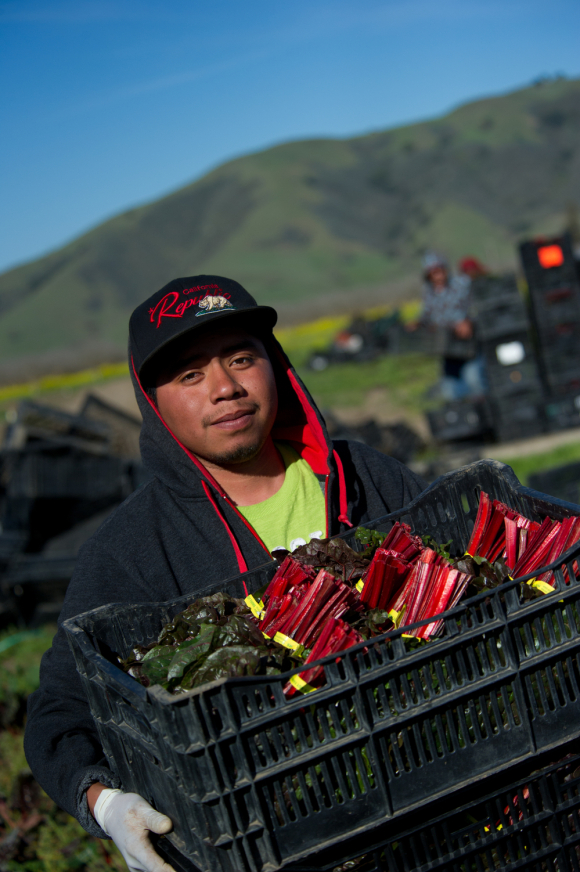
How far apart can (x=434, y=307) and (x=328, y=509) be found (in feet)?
35.4

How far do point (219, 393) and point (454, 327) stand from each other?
10.3 m

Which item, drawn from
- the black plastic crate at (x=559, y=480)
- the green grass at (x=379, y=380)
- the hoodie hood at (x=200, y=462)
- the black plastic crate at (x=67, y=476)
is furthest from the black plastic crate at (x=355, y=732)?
the green grass at (x=379, y=380)

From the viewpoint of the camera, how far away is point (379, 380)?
18875mm

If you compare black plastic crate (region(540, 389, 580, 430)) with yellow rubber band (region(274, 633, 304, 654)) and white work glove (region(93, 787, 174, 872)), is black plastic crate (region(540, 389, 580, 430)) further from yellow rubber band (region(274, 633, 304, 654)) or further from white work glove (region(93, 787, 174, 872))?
white work glove (region(93, 787, 174, 872))

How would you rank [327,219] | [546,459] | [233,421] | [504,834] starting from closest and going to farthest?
[504,834]
[233,421]
[546,459]
[327,219]

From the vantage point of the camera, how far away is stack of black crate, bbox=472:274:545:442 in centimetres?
1115

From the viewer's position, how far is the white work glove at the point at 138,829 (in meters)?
1.47

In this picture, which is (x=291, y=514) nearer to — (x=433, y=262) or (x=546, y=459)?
(x=546, y=459)

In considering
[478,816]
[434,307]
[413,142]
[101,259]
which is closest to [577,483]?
[478,816]

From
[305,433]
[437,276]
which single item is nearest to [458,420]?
[437,276]

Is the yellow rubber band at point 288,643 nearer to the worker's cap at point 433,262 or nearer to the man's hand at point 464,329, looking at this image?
the man's hand at point 464,329

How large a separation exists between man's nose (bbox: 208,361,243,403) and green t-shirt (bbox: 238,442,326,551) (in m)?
0.44

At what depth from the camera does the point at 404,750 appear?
139 centimetres

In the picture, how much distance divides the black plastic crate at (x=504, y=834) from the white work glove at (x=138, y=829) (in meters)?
0.39
